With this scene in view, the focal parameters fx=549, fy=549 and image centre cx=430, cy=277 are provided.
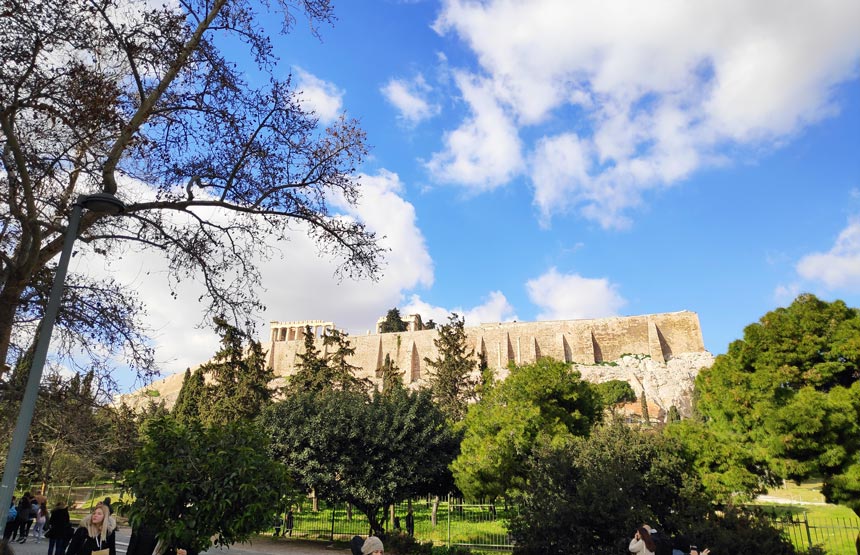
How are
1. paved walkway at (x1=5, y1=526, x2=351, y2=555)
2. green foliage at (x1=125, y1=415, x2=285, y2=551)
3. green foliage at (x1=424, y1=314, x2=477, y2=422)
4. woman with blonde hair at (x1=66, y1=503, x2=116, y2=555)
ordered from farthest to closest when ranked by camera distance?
green foliage at (x1=424, y1=314, x2=477, y2=422) < paved walkway at (x1=5, y1=526, x2=351, y2=555) < green foliage at (x1=125, y1=415, x2=285, y2=551) < woman with blonde hair at (x1=66, y1=503, x2=116, y2=555)

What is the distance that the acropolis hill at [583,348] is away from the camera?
72.1 meters

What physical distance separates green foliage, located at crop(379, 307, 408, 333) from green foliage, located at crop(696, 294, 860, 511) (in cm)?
7773

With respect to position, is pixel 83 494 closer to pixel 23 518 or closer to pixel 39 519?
pixel 39 519

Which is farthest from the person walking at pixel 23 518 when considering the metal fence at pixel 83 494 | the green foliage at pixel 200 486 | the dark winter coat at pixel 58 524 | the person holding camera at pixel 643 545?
the person holding camera at pixel 643 545

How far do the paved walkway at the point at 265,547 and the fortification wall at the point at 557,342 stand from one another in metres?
56.1

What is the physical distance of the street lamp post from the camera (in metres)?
4.67

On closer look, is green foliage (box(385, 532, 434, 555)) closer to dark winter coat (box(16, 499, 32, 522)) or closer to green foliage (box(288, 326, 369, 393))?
dark winter coat (box(16, 499, 32, 522))

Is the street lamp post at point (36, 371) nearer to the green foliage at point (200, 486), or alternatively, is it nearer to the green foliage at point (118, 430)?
the green foliage at point (200, 486)

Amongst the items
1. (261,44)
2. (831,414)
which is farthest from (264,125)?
(831,414)

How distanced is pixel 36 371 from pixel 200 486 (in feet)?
6.46

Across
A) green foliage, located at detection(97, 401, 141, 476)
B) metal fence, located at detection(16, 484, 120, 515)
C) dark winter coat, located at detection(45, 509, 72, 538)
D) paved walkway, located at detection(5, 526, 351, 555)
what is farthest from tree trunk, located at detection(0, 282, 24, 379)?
metal fence, located at detection(16, 484, 120, 515)

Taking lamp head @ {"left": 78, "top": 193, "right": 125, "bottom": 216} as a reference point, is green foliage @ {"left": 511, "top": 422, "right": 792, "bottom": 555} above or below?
below

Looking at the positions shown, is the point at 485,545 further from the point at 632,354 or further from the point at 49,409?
the point at 632,354

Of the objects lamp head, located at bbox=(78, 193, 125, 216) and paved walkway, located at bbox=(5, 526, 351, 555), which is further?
paved walkway, located at bbox=(5, 526, 351, 555)
